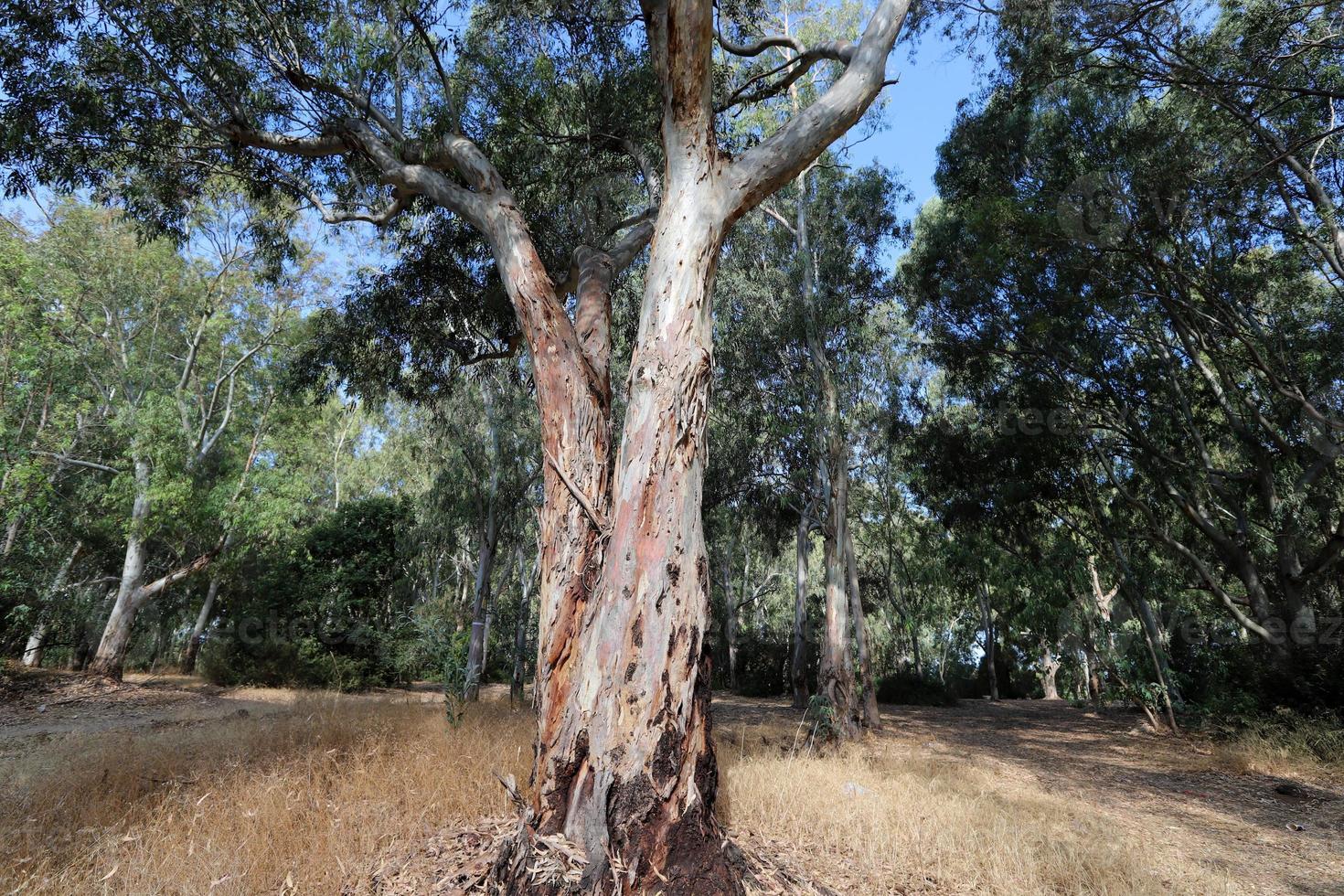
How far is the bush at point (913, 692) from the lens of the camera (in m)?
17.1

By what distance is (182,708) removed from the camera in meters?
11.0

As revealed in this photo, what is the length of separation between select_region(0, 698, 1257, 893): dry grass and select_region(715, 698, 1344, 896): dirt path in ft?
1.84

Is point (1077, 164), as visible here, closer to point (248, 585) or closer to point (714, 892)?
point (714, 892)

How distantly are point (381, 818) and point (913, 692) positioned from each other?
54.7 feet

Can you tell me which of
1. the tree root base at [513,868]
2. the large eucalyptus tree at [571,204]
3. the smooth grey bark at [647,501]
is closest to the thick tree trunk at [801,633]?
the large eucalyptus tree at [571,204]

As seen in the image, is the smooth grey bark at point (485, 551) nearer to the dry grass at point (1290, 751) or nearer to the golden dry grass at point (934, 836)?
the golden dry grass at point (934, 836)

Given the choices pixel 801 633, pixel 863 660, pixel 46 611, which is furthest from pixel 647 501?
pixel 46 611

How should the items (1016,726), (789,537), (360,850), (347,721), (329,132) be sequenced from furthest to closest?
(789,537)
(1016,726)
(347,721)
(329,132)
(360,850)

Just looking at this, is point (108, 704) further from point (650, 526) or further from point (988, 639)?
point (988, 639)

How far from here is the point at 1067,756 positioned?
9.20 meters

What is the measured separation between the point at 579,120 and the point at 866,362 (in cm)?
914

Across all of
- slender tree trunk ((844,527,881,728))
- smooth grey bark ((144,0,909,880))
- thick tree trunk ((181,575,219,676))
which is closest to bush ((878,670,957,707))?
slender tree trunk ((844,527,881,728))

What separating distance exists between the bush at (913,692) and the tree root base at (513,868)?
51.3 feet

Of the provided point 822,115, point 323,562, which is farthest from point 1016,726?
point 323,562
